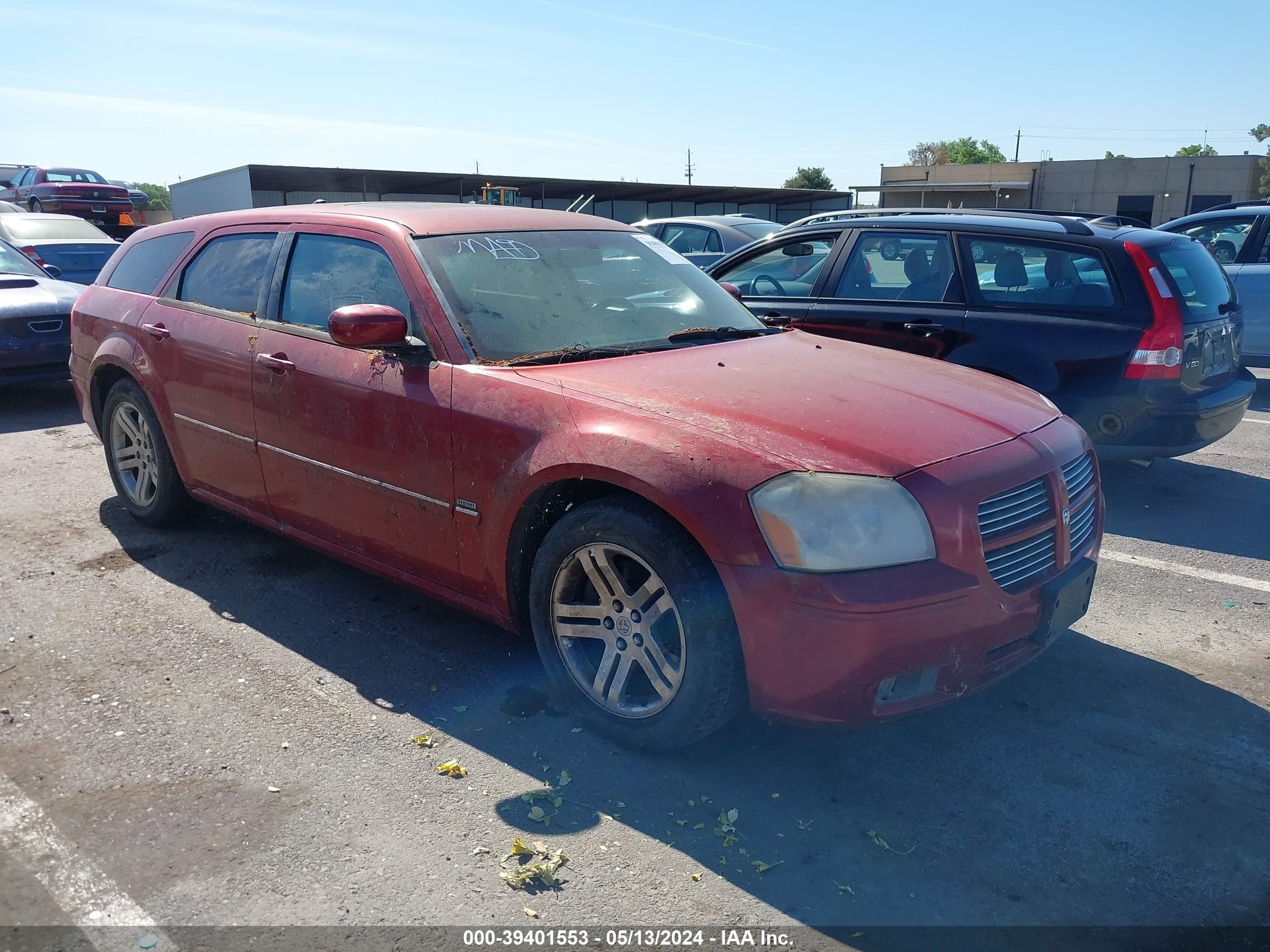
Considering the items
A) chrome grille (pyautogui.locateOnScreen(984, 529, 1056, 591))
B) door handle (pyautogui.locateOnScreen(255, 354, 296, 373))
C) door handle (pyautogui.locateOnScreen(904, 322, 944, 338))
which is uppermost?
door handle (pyautogui.locateOnScreen(255, 354, 296, 373))

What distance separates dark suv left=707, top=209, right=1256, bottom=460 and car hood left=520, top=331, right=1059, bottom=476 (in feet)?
5.32

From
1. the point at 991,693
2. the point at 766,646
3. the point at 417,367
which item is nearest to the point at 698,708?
the point at 766,646

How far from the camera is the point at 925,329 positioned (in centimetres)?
611

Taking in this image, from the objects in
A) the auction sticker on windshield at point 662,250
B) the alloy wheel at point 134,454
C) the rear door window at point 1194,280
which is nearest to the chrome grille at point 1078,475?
the auction sticker on windshield at point 662,250

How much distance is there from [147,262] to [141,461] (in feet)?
3.51

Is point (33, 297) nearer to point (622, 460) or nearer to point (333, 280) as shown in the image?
point (333, 280)

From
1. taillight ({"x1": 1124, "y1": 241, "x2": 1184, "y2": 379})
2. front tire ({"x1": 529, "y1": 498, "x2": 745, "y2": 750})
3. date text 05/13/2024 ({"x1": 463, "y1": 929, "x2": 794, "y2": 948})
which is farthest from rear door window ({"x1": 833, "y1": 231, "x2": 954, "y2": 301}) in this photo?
date text 05/13/2024 ({"x1": 463, "y1": 929, "x2": 794, "y2": 948})

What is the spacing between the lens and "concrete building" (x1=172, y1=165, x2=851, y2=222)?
93.3 feet

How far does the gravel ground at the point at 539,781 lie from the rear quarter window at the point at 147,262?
5.35ft

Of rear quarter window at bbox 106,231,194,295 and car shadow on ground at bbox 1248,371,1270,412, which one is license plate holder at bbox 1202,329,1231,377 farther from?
rear quarter window at bbox 106,231,194,295

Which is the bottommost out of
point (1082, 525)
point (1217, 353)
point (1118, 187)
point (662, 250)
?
point (1082, 525)

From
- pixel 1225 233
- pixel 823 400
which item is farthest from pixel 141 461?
pixel 1225 233

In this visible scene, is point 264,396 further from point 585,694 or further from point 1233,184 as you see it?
point 1233,184

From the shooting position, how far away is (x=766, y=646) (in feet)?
9.39
